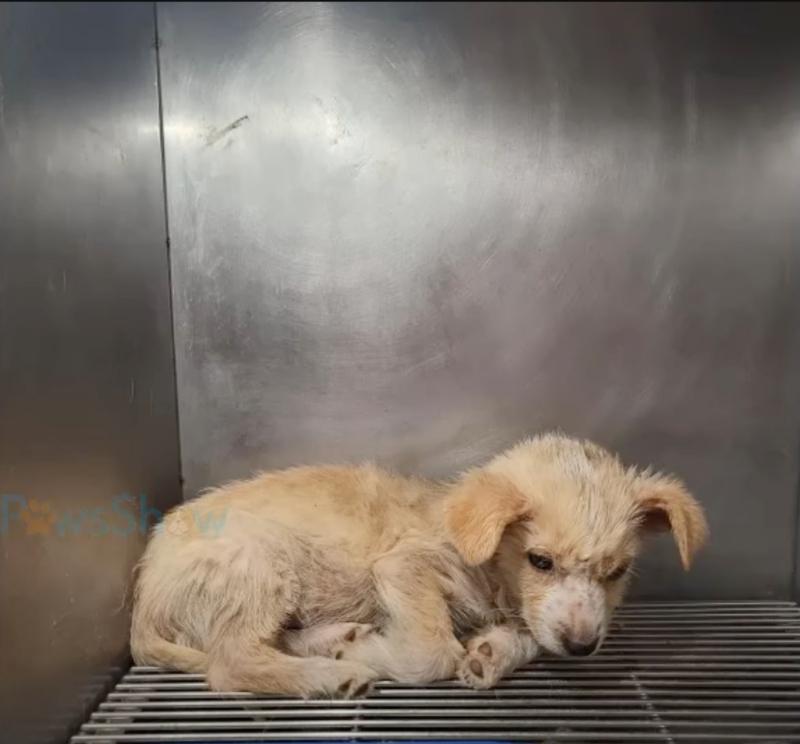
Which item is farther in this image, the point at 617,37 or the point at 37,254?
the point at 617,37

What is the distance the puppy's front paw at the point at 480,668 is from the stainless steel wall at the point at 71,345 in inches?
28.5

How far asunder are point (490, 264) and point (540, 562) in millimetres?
773

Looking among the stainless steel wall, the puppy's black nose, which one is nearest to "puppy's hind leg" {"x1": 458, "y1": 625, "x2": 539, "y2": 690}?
the puppy's black nose

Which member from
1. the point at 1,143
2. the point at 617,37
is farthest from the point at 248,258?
the point at 617,37

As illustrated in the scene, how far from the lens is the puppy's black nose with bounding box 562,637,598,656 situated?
1.35 metres

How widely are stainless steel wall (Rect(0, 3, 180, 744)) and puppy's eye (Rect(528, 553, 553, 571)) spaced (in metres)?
0.87

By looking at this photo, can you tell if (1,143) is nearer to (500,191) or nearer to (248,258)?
(248,258)

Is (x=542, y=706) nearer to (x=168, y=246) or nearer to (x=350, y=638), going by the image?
(x=350, y=638)

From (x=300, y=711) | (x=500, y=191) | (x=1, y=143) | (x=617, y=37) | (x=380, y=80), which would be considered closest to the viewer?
(x=1, y=143)

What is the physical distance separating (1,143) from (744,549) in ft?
6.26

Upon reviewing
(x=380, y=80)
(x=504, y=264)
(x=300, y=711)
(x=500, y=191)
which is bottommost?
(x=300, y=711)

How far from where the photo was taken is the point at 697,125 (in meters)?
1.70

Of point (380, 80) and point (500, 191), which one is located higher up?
point (380, 80)

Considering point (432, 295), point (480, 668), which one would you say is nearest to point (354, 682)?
point (480, 668)
